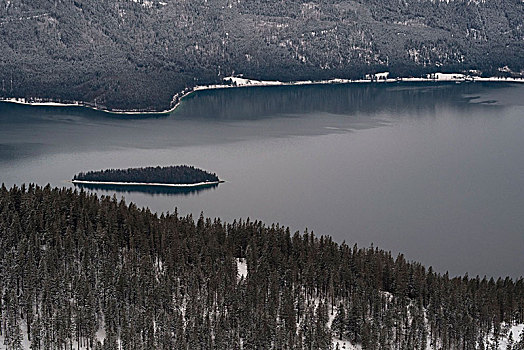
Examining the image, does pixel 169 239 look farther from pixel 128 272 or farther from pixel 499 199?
pixel 499 199

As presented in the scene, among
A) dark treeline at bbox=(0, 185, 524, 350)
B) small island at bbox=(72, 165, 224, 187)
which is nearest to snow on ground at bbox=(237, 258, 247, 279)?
dark treeline at bbox=(0, 185, 524, 350)

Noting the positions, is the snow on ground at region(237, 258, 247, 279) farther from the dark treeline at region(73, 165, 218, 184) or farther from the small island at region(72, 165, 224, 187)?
the dark treeline at region(73, 165, 218, 184)

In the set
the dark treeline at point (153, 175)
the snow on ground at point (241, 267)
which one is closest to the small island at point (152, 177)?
the dark treeline at point (153, 175)

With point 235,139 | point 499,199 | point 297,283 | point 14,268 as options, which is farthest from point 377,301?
point 235,139

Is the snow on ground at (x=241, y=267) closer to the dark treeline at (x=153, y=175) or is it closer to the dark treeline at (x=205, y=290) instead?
the dark treeline at (x=205, y=290)

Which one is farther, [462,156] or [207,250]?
[462,156]

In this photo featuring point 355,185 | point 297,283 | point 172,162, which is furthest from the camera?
point 172,162

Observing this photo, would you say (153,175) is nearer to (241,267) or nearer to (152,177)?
(152,177)

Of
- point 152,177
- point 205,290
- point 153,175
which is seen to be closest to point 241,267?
point 205,290
